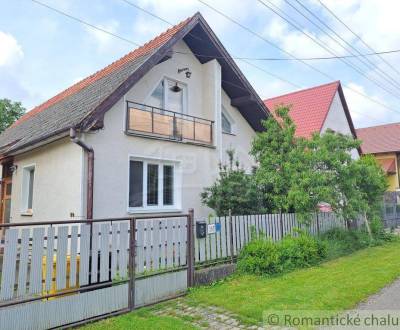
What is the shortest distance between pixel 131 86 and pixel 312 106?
1515 cm

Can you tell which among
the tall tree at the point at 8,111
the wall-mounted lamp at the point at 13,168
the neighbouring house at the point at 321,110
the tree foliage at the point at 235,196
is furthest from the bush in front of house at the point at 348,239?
the tall tree at the point at 8,111

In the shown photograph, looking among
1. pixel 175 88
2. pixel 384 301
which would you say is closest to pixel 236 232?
pixel 384 301

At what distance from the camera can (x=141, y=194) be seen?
969cm

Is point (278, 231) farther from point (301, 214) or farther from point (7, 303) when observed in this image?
point (7, 303)

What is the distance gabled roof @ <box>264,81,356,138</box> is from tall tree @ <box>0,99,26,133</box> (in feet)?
83.4

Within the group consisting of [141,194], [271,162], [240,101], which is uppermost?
[240,101]

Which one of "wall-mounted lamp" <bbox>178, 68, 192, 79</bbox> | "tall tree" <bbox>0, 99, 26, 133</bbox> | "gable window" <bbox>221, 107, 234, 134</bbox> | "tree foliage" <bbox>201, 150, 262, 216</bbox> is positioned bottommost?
"tree foliage" <bbox>201, 150, 262, 216</bbox>

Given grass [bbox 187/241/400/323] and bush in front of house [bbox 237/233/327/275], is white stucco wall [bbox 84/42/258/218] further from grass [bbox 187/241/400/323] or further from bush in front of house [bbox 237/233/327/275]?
grass [bbox 187/241/400/323]

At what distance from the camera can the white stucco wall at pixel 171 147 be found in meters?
8.62

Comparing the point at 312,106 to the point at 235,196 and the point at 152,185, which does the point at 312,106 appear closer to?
the point at 235,196

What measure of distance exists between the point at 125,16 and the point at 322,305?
8350mm

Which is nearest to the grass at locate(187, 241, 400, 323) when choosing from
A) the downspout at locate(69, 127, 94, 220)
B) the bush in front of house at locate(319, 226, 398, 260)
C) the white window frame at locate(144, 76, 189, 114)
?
the bush in front of house at locate(319, 226, 398, 260)

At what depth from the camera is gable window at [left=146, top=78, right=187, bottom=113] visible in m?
10.9

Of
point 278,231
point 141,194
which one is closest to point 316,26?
point 278,231
